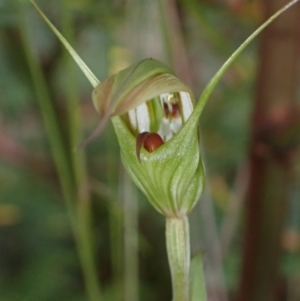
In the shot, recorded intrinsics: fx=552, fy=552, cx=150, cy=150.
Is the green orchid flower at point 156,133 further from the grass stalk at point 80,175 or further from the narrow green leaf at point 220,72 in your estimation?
the grass stalk at point 80,175

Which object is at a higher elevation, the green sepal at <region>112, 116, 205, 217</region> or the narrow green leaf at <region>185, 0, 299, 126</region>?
the narrow green leaf at <region>185, 0, 299, 126</region>

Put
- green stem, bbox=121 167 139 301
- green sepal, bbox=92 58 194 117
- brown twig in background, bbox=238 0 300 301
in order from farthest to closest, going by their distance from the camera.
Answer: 1. green stem, bbox=121 167 139 301
2. brown twig in background, bbox=238 0 300 301
3. green sepal, bbox=92 58 194 117

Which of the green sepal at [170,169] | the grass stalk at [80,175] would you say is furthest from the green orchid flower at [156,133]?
the grass stalk at [80,175]

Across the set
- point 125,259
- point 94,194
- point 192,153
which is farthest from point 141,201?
point 192,153

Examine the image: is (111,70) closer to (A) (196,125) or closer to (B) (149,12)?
(B) (149,12)

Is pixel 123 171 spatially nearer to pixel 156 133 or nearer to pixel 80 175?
pixel 80 175

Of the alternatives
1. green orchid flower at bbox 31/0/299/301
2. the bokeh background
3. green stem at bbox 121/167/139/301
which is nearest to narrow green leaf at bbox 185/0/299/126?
green orchid flower at bbox 31/0/299/301

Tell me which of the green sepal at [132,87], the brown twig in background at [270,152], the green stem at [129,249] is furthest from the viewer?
the green stem at [129,249]

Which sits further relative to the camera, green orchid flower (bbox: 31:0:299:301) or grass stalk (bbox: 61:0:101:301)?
grass stalk (bbox: 61:0:101:301)

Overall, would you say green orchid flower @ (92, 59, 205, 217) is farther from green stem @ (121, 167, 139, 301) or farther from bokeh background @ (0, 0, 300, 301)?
green stem @ (121, 167, 139, 301)
